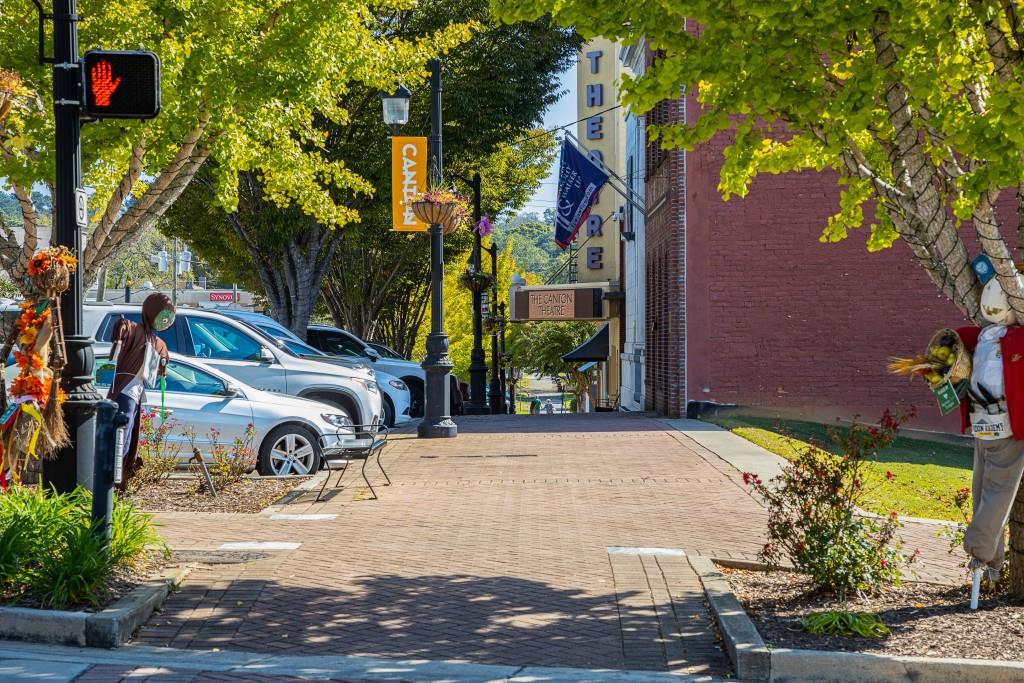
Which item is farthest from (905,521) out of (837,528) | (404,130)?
(404,130)

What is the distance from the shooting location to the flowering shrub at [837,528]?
7.00 metres

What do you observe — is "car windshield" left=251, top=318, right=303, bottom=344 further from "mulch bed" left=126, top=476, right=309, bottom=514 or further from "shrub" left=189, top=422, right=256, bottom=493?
"mulch bed" left=126, top=476, right=309, bottom=514

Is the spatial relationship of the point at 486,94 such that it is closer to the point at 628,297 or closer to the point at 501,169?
the point at 501,169

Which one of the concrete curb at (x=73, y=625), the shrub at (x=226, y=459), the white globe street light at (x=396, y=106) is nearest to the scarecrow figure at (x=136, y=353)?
the shrub at (x=226, y=459)

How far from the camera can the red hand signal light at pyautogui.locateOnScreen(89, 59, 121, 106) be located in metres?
7.87

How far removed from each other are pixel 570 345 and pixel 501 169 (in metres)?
38.0

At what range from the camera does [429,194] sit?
17734 mm

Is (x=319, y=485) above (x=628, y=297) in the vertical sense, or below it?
below

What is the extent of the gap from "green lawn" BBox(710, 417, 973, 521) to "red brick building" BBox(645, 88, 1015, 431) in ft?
3.52

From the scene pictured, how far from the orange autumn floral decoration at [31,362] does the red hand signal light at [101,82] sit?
4.82 feet

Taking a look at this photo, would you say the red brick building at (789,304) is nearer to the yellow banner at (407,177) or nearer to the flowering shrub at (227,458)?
the yellow banner at (407,177)

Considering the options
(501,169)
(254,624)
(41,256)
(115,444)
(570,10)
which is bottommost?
(254,624)

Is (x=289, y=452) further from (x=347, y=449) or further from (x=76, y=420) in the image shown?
(x=76, y=420)

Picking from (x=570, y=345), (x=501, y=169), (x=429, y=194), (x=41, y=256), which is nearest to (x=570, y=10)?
(x=41, y=256)
